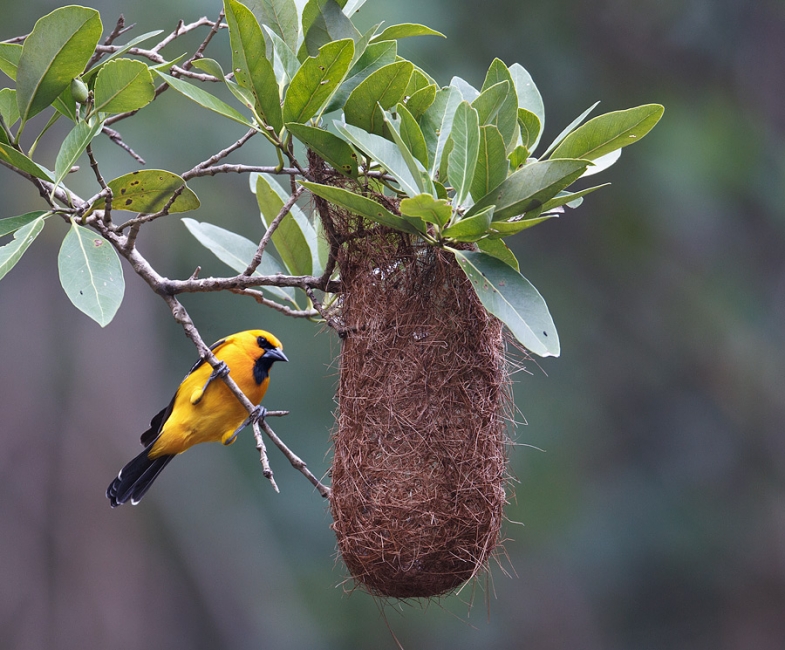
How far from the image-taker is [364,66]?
2.23 m

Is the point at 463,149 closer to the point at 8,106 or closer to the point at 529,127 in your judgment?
the point at 529,127

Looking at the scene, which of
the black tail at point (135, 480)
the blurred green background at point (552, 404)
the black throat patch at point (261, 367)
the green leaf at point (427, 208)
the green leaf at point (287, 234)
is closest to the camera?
the green leaf at point (427, 208)

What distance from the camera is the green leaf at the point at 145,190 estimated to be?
2289 mm

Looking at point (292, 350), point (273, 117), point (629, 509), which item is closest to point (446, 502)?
point (273, 117)

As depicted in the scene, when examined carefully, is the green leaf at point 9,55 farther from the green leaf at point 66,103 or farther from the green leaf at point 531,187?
the green leaf at point 531,187

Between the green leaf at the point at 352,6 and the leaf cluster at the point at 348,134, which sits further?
the green leaf at the point at 352,6

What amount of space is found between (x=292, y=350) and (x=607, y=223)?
3430 millimetres

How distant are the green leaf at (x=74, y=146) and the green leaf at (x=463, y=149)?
87cm

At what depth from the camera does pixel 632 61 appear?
848 cm

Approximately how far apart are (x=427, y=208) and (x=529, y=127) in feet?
1.70

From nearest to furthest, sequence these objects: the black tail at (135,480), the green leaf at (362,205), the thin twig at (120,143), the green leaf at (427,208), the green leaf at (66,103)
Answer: the green leaf at (427,208), the green leaf at (362,205), the green leaf at (66,103), the thin twig at (120,143), the black tail at (135,480)

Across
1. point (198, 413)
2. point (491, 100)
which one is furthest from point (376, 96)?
point (198, 413)

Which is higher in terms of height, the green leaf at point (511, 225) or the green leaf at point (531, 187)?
the green leaf at point (531, 187)

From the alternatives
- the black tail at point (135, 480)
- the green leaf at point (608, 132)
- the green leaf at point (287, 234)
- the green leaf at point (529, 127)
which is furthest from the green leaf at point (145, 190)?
the black tail at point (135, 480)
